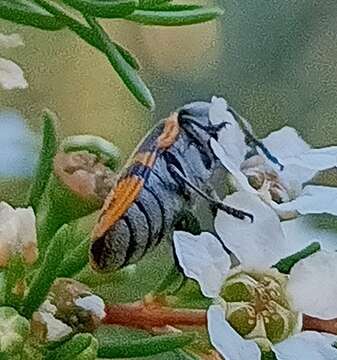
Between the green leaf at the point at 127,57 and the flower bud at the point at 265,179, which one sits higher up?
the green leaf at the point at 127,57

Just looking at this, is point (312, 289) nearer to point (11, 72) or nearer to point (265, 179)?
point (265, 179)

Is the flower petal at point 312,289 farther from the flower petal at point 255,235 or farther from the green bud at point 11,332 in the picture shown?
the green bud at point 11,332

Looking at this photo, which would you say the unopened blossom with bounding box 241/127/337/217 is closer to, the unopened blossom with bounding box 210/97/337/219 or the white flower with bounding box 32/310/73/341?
the unopened blossom with bounding box 210/97/337/219

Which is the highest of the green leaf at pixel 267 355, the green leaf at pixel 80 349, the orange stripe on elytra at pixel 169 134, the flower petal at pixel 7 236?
the orange stripe on elytra at pixel 169 134

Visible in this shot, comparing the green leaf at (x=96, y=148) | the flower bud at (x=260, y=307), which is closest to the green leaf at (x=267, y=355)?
the flower bud at (x=260, y=307)

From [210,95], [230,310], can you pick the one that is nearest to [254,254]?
[230,310]

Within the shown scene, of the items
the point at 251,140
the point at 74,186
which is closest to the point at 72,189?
the point at 74,186
